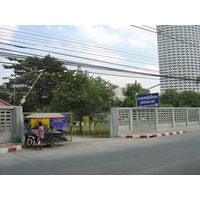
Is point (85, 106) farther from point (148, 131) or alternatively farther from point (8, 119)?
point (8, 119)

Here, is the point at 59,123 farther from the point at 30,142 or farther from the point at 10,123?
the point at 10,123

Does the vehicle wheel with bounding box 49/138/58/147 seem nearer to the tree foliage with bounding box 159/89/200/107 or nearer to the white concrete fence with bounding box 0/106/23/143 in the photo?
the white concrete fence with bounding box 0/106/23/143

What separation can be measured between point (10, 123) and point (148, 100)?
1147cm

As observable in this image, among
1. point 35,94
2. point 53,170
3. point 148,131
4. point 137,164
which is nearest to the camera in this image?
point 53,170

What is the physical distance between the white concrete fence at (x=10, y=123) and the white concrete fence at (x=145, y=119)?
6.87m

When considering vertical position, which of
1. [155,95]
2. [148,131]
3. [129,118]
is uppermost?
[155,95]

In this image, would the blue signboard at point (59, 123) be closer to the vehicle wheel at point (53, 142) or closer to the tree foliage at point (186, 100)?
the vehicle wheel at point (53, 142)

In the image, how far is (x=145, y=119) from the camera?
18859mm

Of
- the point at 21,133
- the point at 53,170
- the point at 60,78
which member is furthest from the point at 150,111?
the point at 60,78

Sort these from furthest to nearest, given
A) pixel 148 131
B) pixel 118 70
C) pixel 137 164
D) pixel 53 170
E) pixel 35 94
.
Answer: pixel 35 94 < pixel 148 131 < pixel 118 70 < pixel 137 164 < pixel 53 170

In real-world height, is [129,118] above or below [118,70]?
below

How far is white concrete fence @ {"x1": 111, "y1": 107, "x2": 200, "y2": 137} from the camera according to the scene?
17125 millimetres

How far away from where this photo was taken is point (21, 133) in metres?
13.8

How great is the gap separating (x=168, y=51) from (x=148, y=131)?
10.3m
